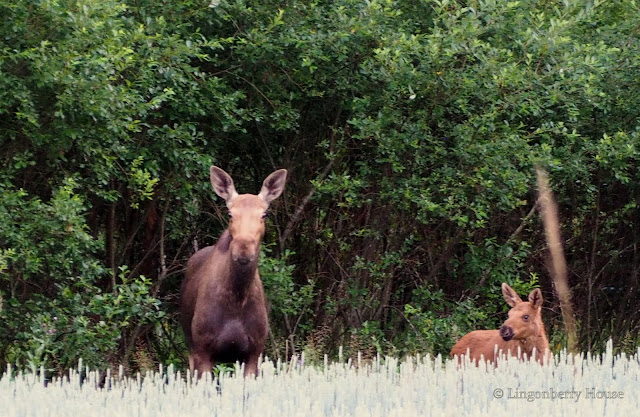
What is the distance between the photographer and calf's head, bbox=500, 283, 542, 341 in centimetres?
1182

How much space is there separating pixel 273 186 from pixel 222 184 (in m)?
0.50

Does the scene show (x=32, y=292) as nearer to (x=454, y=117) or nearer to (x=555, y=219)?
(x=454, y=117)

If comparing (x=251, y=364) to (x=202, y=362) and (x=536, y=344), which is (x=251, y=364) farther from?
(x=536, y=344)

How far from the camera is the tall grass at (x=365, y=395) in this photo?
6816mm

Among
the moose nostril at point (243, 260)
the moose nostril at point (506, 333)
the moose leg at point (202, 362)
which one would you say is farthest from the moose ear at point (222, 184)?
the moose nostril at point (506, 333)

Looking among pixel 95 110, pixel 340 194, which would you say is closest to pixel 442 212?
pixel 340 194

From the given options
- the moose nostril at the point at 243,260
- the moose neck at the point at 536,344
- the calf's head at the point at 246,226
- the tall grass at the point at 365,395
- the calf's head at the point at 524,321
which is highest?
the calf's head at the point at 246,226

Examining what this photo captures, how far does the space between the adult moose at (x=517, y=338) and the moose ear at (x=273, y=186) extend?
8.64ft

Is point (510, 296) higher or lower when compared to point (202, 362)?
higher

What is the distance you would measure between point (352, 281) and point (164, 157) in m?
2.81

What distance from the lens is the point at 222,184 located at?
11.2m

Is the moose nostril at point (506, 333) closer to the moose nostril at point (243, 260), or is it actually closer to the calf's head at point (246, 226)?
the calf's head at point (246, 226)

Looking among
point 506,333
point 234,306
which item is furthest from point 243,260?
point 506,333

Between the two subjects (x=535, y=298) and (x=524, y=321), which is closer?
(x=524, y=321)
